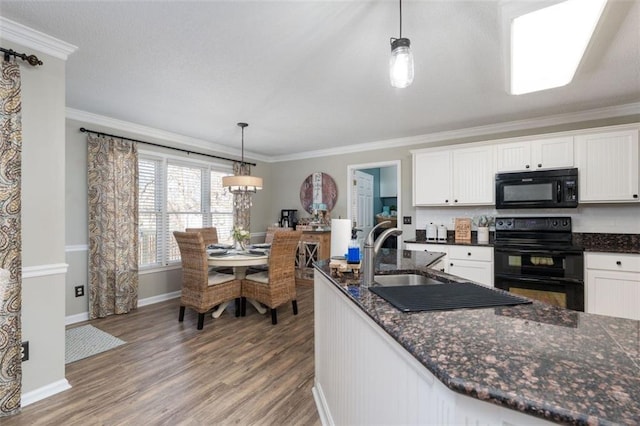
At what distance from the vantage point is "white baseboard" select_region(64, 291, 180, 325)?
3.29 meters

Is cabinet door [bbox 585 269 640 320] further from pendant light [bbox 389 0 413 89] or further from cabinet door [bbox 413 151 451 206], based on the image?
pendant light [bbox 389 0 413 89]

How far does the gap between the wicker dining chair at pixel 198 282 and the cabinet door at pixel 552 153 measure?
3.85 m

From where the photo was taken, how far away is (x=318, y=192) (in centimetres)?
543

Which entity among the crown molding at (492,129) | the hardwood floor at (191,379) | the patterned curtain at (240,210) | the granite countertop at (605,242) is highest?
the crown molding at (492,129)

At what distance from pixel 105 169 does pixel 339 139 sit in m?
3.16

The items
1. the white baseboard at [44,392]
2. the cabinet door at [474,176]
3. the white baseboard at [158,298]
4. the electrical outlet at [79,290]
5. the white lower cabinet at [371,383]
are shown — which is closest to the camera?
the white lower cabinet at [371,383]

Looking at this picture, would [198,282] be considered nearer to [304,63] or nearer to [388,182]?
[304,63]

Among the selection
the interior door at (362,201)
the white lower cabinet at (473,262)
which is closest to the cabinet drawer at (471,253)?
the white lower cabinet at (473,262)

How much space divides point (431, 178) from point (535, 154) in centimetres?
118

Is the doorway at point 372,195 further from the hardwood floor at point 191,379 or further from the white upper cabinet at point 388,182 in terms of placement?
the hardwood floor at point 191,379

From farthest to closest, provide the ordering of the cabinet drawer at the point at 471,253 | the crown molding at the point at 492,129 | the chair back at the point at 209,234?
the chair back at the point at 209,234 < the cabinet drawer at the point at 471,253 < the crown molding at the point at 492,129

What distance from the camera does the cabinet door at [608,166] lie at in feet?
9.77

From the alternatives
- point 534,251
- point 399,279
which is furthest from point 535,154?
point 399,279

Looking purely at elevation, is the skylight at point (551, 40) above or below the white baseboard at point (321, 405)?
above
